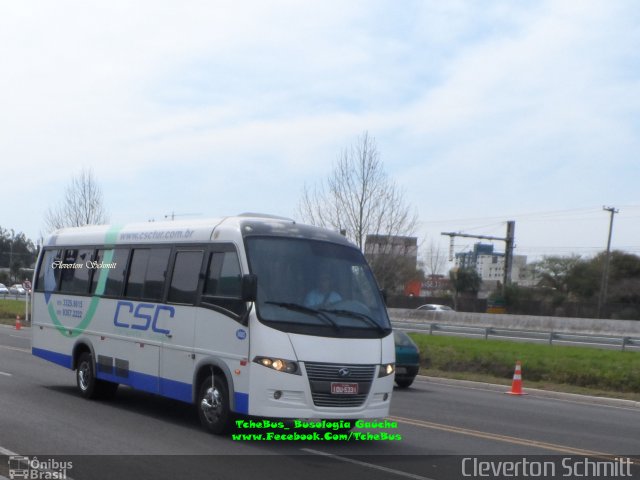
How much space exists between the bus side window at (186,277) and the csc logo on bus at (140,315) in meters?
0.25

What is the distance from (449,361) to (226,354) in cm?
1500

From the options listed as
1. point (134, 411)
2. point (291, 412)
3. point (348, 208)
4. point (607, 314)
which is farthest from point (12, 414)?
point (607, 314)

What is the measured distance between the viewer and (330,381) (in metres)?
10.8

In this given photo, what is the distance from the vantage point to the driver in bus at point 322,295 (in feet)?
37.0

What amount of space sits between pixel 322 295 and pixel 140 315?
351cm

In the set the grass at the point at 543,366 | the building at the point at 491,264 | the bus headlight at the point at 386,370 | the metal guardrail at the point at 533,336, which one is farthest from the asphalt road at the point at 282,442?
the building at the point at 491,264

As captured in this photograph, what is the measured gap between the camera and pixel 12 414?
12.8 metres

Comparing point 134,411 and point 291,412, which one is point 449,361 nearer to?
point 134,411

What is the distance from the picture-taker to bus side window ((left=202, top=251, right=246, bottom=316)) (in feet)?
37.3

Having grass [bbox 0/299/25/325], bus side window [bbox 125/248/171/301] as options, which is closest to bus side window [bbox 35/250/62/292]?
bus side window [bbox 125/248/171/301]

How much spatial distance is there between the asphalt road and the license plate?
714 millimetres

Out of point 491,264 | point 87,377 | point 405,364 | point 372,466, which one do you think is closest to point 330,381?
point 372,466

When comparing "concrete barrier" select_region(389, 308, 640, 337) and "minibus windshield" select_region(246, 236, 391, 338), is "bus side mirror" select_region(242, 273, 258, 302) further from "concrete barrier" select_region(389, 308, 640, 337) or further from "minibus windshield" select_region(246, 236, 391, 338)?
"concrete barrier" select_region(389, 308, 640, 337)

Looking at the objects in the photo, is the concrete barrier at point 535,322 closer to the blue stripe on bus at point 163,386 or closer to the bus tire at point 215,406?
the blue stripe on bus at point 163,386
